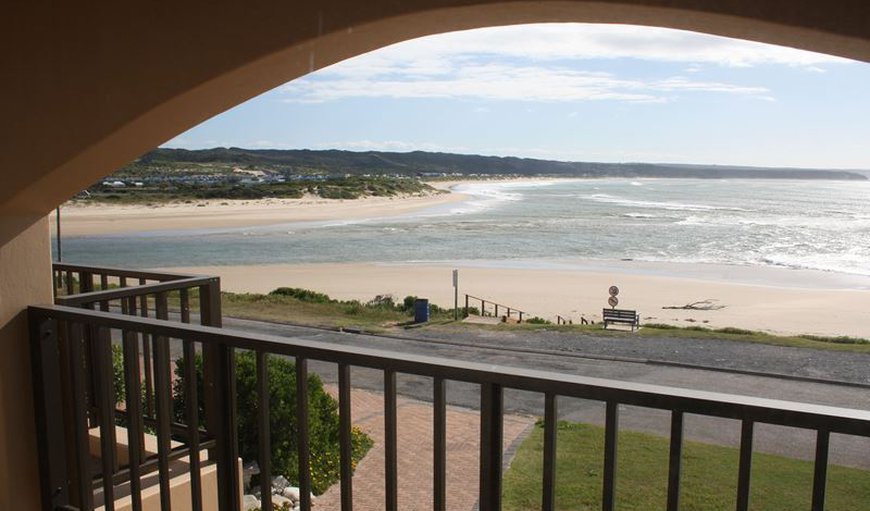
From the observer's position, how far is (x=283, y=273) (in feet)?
101

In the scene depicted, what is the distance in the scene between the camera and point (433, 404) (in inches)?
82.0

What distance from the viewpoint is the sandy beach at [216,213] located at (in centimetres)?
4884

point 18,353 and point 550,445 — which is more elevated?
point 550,445

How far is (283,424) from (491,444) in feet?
17.1

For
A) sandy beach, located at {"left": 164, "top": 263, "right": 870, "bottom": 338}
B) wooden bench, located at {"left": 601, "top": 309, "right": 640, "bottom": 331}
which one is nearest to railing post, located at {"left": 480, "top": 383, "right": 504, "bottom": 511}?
wooden bench, located at {"left": 601, "top": 309, "right": 640, "bottom": 331}

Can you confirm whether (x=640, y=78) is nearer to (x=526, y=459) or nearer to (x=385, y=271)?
(x=385, y=271)

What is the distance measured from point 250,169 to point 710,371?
92.7m

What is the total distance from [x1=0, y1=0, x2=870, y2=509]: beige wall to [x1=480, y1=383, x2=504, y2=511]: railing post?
1.24 metres

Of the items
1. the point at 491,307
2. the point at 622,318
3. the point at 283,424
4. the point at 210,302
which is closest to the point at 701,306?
the point at 622,318

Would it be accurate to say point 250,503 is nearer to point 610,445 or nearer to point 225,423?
point 225,423

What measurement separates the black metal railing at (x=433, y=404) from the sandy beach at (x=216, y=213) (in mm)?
45308

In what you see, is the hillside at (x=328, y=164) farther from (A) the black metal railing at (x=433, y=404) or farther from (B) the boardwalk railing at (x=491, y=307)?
(A) the black metal railing at (x=433, y=404)

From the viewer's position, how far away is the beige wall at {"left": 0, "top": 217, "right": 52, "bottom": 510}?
298 centimetres

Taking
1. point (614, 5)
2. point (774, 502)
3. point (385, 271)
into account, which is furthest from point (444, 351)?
point (385, 271)
